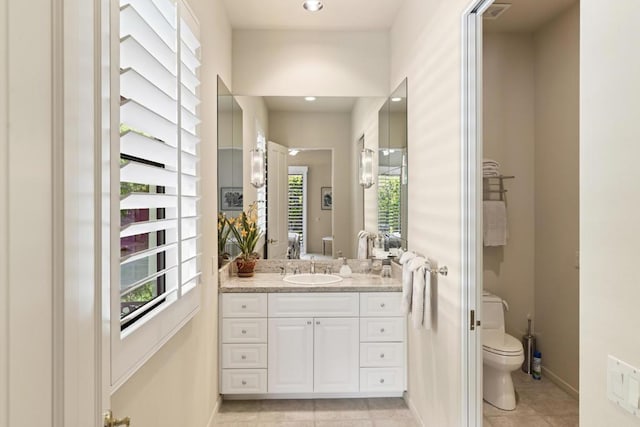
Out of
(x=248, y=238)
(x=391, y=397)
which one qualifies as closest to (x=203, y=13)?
(x=248, y=238)

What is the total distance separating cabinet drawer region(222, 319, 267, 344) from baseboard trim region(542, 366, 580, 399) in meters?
2.32

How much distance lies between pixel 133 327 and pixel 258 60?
259 cm

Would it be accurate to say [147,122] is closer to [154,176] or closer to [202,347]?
[154,176]

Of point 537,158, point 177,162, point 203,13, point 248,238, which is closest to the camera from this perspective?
point 177,162

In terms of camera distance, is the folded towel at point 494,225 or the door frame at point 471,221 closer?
the door frame at point 471,221

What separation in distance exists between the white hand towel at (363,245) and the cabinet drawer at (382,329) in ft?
2.18

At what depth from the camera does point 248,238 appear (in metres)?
3.26

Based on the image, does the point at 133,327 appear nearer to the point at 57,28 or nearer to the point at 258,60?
the point at 57,28

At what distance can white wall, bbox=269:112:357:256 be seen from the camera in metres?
3.50

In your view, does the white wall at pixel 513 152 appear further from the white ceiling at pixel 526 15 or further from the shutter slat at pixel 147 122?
the shutter slat at pixel 147 122

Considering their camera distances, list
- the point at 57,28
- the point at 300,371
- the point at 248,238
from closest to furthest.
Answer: the point at 57,28 < the point at 300,371 < the point at 248,238

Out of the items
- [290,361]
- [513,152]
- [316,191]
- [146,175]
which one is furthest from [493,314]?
[146,175]

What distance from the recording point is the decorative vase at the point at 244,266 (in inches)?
126

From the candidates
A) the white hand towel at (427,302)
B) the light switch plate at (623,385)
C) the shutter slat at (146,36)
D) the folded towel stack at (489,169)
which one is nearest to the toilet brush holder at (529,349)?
the folded towel stack at (489,169)
